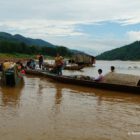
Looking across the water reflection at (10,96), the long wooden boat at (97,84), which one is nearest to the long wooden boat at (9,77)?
the water reflection at (10,96)

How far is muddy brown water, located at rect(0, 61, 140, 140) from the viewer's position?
855 centimetres

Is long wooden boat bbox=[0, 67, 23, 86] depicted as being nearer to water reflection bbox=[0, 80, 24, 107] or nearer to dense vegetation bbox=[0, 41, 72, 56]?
water reflection bbox=[0, 80, 24, 107]

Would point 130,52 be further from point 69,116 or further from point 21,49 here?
point 69,116

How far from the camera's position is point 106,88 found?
18219 millimetres

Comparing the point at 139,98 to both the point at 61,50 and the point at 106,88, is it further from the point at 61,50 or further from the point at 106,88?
the point at 61,50

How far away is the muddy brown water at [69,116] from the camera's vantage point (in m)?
8.55

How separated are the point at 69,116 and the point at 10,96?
15.9 ft

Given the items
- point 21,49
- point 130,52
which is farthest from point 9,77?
point 130,52

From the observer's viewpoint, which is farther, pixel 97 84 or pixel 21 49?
pixel 21 49

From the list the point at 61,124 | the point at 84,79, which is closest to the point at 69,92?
the point at 84,79

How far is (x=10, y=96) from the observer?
48.8ft

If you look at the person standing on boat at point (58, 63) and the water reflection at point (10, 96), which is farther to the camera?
the person standing on boat at point (58, 63)

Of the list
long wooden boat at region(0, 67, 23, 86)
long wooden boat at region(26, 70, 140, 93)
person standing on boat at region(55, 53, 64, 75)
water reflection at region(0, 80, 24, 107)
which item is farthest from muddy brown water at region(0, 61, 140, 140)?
person standing on boat at region(55, 53, 64, 75)

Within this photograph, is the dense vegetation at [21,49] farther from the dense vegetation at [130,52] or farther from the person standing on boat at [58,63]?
the person standing on boat at [58,63]
